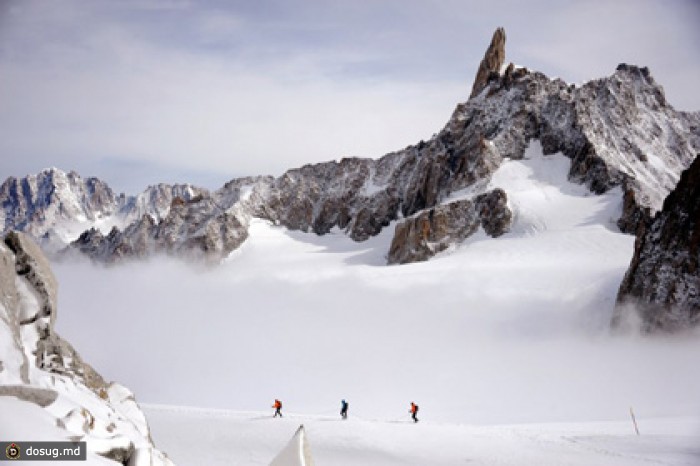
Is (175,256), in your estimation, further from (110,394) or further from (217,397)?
(110,394)

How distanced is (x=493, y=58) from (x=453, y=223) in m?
55.9

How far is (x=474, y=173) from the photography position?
10681 centimetres

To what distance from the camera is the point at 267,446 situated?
22609 mm

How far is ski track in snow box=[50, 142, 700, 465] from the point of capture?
22.8 m

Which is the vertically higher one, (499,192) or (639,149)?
(639,149)

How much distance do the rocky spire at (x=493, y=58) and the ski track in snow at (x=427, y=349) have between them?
104ft

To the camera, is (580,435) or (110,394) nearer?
(110,394)

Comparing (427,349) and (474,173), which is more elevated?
(474,173)

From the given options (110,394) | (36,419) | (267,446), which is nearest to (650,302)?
(267,446)

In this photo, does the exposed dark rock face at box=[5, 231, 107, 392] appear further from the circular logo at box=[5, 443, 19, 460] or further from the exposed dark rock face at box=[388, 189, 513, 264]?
the exposed dark rock face at box=[388, 189, 513, 264]

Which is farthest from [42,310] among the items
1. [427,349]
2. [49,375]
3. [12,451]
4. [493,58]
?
[493,58]

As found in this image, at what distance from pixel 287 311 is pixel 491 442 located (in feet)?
221

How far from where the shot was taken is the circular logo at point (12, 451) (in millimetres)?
7828

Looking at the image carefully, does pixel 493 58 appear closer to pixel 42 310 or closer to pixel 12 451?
pixel 42 310
